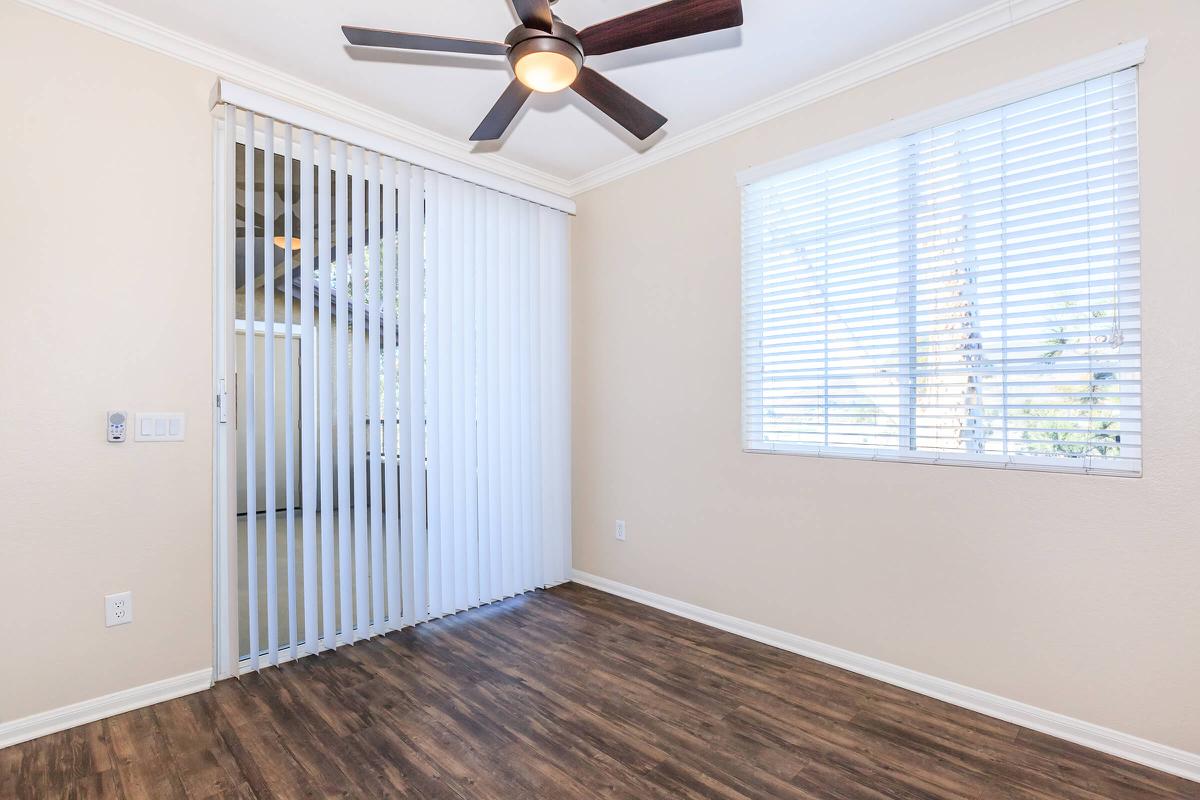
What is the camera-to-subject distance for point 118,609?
2330 millimetres

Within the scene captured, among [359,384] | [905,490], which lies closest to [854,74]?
[905,490]

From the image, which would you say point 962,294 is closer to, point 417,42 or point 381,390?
point 417,42

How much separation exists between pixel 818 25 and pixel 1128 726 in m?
2.87

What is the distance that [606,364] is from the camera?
3.88 metres

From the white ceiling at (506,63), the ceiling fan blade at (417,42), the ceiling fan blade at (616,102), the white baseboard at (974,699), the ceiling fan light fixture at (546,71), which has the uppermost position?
the white ceiling at (506,63)

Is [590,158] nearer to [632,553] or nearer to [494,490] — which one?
[494,490]

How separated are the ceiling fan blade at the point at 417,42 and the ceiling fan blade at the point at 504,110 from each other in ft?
0.53

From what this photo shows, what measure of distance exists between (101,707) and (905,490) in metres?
3.40

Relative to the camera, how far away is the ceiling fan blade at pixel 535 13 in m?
1.74

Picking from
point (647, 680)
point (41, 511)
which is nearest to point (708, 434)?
point (647, 680)

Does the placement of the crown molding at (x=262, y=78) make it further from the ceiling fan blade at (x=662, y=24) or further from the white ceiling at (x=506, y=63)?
the ceiling fan blade at (x=662, y=24)

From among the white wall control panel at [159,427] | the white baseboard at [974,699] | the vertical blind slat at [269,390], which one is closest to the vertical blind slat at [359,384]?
the vertical blind slat at [269,390]

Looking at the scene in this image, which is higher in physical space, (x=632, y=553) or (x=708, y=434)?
(x=708, y=434)

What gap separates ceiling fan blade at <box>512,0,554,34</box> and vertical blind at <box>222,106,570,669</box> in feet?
4.97
